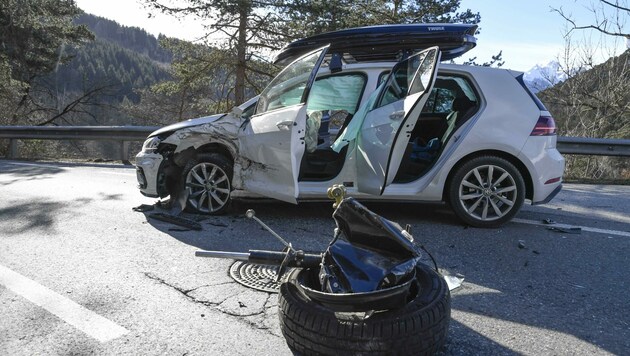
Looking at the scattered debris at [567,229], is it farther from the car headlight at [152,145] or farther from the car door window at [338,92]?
the car headlight at [152,145]

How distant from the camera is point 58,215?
17.2ft

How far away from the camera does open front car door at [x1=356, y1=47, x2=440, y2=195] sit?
4.33 meters

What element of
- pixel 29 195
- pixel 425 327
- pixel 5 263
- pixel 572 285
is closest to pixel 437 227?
pixel 572 285

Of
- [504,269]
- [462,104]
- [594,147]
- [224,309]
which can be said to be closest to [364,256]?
[224,309]

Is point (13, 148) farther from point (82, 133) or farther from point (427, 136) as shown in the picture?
point (427, 136)

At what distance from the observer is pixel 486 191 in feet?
16.0

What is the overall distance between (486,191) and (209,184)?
9.77 ft

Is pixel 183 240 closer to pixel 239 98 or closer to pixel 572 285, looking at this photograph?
pixel 572 285

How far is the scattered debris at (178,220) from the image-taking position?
15.5ft

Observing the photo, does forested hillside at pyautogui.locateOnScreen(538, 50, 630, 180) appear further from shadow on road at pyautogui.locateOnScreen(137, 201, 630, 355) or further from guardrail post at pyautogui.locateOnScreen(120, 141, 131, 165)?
shadow on road at pyautogui.locateOnScreen(137, 201, 630, 355)

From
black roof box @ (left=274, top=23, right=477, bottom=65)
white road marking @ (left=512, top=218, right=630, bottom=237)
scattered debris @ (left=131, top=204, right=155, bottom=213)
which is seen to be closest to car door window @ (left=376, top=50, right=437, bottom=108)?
black roof box @ (left=274, top=23, right=477, bottom=65)

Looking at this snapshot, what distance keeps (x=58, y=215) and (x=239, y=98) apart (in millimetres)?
13778

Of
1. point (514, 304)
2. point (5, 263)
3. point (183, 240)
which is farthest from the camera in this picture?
point (183, 240)

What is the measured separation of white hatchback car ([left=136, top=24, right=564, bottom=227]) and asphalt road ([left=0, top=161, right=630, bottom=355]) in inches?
15.3
